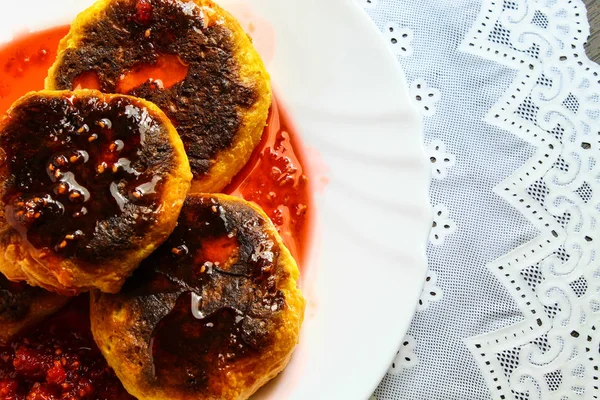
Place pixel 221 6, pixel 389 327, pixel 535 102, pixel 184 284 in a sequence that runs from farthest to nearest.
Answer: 1. pixel 535 102
2. pixel 221 6
3. pixel 389 327
4. pixel 184 284

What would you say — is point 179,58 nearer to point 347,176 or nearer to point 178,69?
point 178,69

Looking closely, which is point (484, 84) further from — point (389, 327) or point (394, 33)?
point (389, 327)

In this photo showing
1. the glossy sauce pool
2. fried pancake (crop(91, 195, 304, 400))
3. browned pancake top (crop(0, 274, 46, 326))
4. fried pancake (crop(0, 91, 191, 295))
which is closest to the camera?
fried pancake (crop(0, 91, 191, 295))

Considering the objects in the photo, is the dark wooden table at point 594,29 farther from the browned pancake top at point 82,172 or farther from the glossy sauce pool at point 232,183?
the browned pancake top at point 82,172

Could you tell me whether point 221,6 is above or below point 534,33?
above

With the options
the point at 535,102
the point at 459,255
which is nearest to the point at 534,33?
the point at 535,102

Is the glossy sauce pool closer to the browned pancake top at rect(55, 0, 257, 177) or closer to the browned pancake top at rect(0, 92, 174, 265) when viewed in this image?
the browned pancake top at rect(55, 0, 257, 177)

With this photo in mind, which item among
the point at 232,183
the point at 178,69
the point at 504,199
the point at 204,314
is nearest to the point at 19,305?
the point at 204,314

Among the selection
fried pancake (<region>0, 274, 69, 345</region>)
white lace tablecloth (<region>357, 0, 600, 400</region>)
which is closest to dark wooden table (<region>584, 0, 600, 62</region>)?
white lace tablecloth (<region>357, 0, 600, 400</region>)
